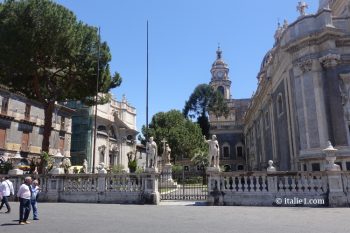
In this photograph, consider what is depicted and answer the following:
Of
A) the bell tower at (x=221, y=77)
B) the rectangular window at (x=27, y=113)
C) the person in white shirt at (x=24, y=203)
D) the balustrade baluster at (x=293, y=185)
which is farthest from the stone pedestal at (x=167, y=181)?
the bell tower at (x=221, y=77)

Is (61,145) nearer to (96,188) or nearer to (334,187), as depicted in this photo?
(96,188)

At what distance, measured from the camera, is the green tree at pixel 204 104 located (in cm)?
6950

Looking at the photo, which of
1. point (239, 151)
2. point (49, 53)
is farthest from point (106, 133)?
point (49, 53)

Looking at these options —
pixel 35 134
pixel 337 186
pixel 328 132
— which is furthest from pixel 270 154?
pixel 35 134

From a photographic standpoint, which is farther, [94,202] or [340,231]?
[94,202]

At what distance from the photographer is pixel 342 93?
842 inches

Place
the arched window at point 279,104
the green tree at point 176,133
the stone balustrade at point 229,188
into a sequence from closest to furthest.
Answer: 1. the stone balustrade at point 229,188
2. the arched window at point 279,104
3. the green tree at point 176,133

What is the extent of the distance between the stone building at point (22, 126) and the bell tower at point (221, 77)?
48.1 m

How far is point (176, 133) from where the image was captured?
52469 millimetres

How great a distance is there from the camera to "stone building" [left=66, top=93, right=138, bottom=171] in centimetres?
4753

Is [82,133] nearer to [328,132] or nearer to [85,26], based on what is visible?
[85,26]

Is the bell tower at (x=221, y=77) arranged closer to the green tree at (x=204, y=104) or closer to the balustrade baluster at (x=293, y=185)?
the green tree at (x=204, y=104)

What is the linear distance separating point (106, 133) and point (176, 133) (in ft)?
35.6

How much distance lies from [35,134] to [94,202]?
24018 millimetres
